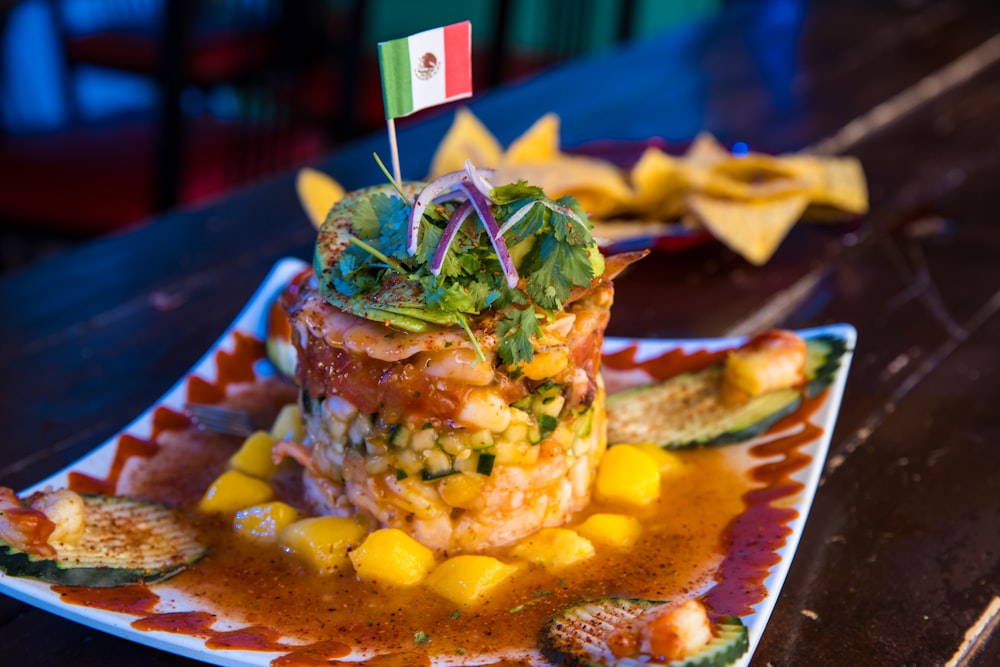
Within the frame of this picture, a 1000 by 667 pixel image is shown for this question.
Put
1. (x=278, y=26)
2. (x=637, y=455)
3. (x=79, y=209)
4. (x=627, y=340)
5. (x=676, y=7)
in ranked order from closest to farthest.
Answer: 1. (x=637, y=455)
2. (x=627, y=340)
3. (x=79, y=209)
4. (x=278, y=26)
5. (x=676, y=7)

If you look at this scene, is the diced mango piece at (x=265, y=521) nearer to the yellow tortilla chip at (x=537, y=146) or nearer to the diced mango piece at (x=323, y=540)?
the diced mango piece at (x=323, y=540)

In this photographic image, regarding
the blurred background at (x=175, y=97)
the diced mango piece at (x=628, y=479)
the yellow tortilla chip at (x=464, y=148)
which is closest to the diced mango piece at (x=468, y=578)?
the diced mango piece at (x=628, y=479)

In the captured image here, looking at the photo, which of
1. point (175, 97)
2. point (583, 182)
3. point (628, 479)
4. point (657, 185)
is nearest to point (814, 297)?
point (657, 185)

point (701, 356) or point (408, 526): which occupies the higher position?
point (701, 356)

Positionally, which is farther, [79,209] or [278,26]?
[278,26]

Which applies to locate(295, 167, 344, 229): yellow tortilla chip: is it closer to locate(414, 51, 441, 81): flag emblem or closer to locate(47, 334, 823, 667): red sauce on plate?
locate(47, 334, 823, 667): red sauce on plate

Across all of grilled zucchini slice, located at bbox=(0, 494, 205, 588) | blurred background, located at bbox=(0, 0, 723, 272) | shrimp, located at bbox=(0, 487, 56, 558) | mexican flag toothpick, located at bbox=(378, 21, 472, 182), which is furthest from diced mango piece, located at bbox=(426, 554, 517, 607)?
blurred background, located at bbox=(0, 0, 723, 272)

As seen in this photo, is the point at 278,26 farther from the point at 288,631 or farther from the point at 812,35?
the point at 288,631

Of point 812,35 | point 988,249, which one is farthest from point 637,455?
point 812,35

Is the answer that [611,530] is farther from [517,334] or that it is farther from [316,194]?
[316,194]
